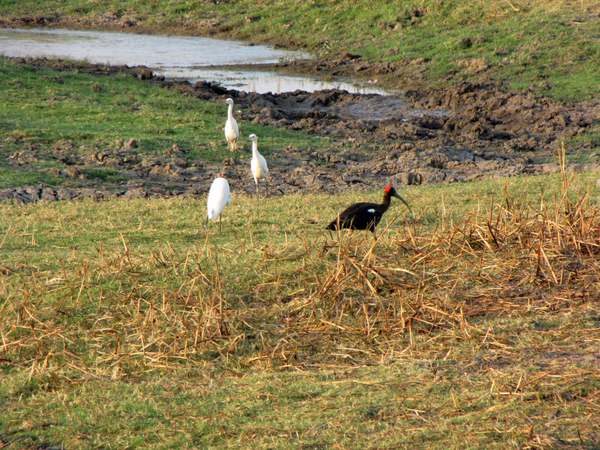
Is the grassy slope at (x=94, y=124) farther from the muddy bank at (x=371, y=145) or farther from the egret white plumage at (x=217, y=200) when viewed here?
the egret white plumage at (x=217, y=200)

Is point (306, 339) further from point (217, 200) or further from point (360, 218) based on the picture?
point (217, 200)

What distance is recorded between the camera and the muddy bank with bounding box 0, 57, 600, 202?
12180mm

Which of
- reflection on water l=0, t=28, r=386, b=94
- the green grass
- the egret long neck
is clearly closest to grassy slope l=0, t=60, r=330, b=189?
the green grass

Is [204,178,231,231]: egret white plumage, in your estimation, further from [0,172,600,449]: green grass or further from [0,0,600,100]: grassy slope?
[0,0,600,100]: grassy slope

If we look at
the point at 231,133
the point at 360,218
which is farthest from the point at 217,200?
the point at 231,133

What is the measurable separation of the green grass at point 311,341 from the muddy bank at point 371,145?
15.0 feet

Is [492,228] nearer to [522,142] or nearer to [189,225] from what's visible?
[189,225]

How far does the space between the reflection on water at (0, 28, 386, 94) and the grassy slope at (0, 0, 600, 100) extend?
63.9 inches

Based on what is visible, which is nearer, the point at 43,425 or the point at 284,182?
the point at 43,425

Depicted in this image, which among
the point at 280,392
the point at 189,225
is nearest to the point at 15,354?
the point at 280,392

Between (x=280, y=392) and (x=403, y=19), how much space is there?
2613 centimetres

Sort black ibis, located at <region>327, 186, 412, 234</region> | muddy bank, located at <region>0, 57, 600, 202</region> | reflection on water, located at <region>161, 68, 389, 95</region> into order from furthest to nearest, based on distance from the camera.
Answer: reflection on water, located at <region>161, 68, 389, 95</region>, muddy bank, located at <region>0, 57, 600, 202</region>, black ibis, located at <region>327, 186, 412, 234</region>

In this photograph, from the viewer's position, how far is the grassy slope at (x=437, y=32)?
2091 centimetres

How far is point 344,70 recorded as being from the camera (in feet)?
81.7
